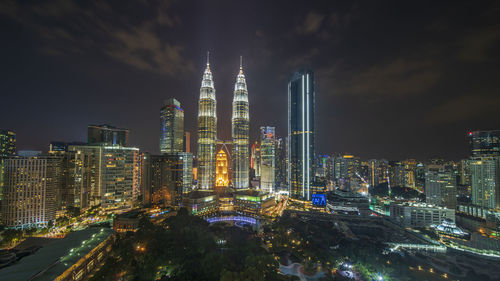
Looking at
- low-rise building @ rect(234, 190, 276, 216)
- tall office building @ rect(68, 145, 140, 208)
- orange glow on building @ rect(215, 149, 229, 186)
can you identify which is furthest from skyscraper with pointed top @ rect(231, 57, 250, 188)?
tall office building @ rect(68, 145, 140, 208)

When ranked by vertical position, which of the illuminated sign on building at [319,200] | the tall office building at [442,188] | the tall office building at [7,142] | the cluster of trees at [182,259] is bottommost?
the illuminated sign on building at [319,200]

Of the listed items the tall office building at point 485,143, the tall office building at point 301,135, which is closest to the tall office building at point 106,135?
the tall office building at point 301,135

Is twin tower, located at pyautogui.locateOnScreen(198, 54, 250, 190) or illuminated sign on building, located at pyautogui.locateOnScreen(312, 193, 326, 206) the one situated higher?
twin tower, located at pyautogui.locateOnScreen(198, 54, 250, 190)

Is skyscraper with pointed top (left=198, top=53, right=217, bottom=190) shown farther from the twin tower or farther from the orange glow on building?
the orange glow on building

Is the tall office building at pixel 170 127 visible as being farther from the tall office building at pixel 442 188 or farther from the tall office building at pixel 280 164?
the tall office building at pixel 442 188

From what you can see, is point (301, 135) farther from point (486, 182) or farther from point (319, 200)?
point (486, 182)

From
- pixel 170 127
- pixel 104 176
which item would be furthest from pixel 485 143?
pixel 170 127
